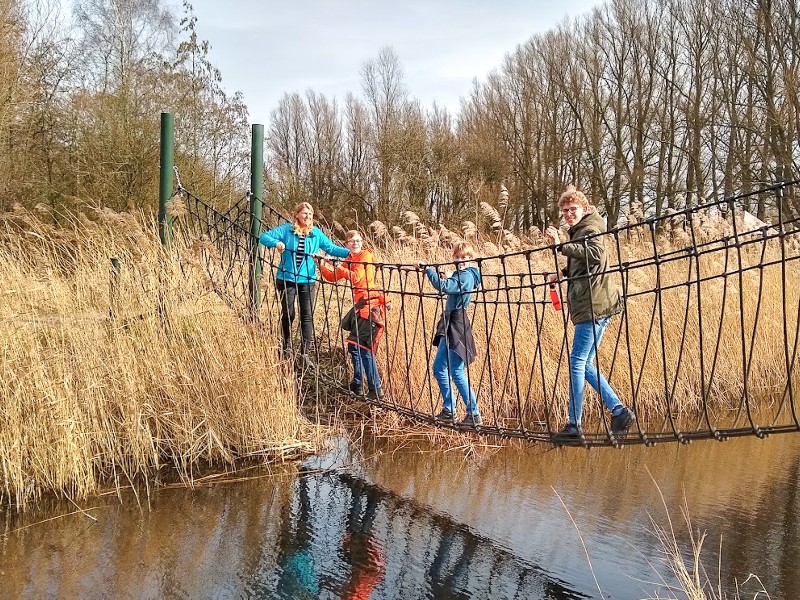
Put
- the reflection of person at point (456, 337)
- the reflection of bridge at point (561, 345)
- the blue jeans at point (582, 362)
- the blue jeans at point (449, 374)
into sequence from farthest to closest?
1. the reflection of bridge at point (561, 345)
2. the blue jeans at point (449, 374)
3. the reflection of person at point (456, 337)
4. the blue jeans at point (582, 362)

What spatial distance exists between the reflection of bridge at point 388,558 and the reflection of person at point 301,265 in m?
1.46

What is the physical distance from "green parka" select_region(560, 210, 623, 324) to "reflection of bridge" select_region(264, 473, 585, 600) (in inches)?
48.6

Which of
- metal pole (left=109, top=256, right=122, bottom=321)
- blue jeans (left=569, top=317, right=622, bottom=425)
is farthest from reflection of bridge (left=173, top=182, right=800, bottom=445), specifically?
blue jeans (left=569, top=317, right=622, bottom=425)

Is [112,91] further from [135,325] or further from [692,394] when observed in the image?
[692,394]

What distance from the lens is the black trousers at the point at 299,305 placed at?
4.62 m

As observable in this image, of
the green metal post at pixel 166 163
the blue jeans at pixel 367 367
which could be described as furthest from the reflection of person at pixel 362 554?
the green metal post at pixel 166 163

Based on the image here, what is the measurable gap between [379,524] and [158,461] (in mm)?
1347

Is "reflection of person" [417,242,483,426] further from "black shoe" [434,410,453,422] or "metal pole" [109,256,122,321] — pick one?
"metal pole" [109,256,122,321]

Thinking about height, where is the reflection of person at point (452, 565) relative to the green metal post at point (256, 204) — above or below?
below

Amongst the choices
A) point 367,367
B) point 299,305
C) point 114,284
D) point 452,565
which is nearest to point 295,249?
point 299,305

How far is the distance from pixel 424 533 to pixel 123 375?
178 cm

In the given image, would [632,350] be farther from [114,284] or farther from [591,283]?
[114,284]

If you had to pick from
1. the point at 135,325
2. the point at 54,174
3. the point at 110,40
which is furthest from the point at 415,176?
the point at 135,325

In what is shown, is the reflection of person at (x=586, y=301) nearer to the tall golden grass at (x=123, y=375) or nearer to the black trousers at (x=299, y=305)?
the tall golden grass at (x=123, y=375)
